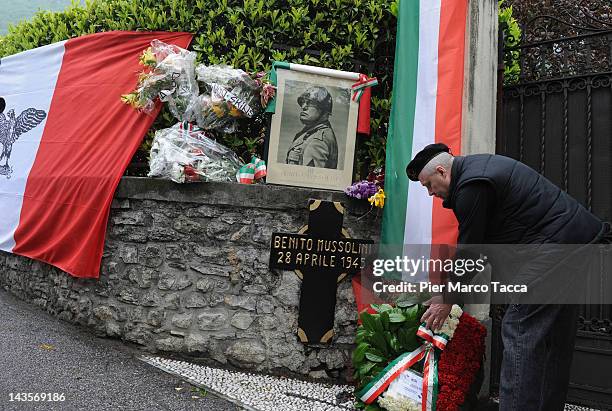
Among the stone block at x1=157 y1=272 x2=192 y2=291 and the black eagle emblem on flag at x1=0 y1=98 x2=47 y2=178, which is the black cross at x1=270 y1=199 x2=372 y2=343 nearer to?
the stone block at x1=157 y1=272 x2=192 y2=291

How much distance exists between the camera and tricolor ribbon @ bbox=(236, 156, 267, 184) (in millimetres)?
4316

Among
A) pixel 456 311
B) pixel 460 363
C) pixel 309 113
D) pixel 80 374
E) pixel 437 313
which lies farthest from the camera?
pixel 309 113

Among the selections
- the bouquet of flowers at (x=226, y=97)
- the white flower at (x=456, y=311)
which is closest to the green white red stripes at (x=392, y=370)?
the white flower at (x=456, y=311)

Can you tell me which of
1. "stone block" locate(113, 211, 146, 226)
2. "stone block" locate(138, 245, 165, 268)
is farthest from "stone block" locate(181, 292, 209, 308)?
"stone block" locate(113, 211, 146, 226)

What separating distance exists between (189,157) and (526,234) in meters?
2.62

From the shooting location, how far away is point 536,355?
264 centimetres

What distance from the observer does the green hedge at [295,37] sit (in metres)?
4.75

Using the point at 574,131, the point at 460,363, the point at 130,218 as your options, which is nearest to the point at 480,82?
the point at 574,131

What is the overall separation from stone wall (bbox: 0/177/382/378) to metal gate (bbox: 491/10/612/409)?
4.68 ft

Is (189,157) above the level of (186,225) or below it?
above

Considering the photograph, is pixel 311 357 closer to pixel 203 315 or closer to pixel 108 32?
pixel 203 315

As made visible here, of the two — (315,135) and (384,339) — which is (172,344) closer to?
(384,339)

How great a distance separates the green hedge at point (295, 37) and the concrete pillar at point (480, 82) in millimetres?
827

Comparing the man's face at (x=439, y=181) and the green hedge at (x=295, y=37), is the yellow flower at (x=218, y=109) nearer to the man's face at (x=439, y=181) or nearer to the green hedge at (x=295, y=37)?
the green hedge at (x=295, y=37)
